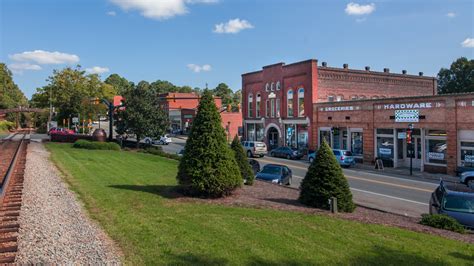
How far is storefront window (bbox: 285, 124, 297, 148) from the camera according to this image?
159 ft

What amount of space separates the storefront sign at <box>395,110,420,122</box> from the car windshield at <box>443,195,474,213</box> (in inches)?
862

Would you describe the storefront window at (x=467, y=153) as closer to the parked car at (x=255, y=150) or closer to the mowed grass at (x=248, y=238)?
the parked car at (x=255, y=150)

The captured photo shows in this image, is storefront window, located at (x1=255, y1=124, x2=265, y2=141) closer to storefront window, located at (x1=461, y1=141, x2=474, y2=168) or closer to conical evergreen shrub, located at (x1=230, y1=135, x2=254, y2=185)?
storefront window, located at (x1=461, y1=141, x2=474, y2=168)

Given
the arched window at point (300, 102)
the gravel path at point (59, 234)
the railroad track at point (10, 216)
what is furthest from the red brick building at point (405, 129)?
the railroad track at point (10, 216)

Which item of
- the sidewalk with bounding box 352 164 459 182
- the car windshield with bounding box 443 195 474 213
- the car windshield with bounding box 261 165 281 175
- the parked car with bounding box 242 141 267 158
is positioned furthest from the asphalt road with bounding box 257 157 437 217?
the parked car with bounding box 242 141 267 158

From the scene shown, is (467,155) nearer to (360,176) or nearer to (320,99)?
(360,176)

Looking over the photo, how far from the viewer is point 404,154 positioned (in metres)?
35.6

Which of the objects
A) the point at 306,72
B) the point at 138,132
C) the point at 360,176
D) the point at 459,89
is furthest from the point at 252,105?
the point at 459,89

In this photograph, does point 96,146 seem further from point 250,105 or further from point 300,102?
point 250,105

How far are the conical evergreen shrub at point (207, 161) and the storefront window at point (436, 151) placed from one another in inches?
930

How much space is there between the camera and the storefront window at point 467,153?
28812mm

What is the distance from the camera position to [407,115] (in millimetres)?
33625

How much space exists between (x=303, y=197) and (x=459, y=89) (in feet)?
213

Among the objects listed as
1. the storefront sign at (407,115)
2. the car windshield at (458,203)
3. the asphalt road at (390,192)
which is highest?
the storefront sign at (407,115)
